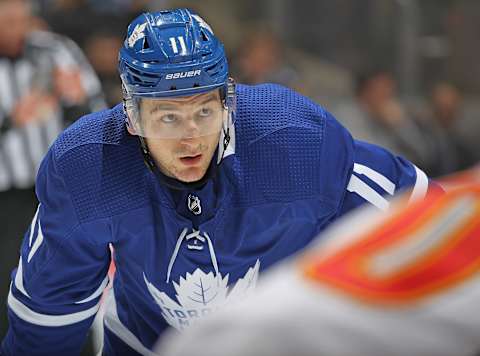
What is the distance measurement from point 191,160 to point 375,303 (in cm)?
112

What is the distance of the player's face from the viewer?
1.86 m

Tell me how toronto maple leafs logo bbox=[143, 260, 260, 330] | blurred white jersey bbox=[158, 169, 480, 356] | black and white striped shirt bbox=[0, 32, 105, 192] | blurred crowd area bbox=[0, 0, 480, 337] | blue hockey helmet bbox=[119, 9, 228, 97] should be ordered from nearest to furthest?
blurred white jersey bbox=[158, 169, 480, 356]
blue hockey helmet bbox=[119, 9, 228, 97]
toronto maple leafs logo bbox=[143, 260, 260, 330]
black and white striped shirt bbox=[0, 32, 105, 192]
blurred crowd area bbox=[0, 0, 480, 337]

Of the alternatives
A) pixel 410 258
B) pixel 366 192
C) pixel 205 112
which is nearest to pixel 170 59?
pixel 205 112

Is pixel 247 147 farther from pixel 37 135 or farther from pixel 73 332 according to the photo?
pixel 37 135

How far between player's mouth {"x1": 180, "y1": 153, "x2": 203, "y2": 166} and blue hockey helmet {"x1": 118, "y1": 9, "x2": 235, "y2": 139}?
0.32ft

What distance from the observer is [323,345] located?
76 cm

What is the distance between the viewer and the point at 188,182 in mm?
1902

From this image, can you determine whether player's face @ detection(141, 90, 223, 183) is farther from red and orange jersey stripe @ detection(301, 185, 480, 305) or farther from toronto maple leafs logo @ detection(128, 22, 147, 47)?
red and orange jersey stripe @ detection(301, 185, 480, 305)

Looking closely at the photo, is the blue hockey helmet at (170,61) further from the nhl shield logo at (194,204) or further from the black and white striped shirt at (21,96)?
the black and white striped shirt at (21,96)

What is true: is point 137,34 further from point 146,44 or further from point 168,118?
point 168,118

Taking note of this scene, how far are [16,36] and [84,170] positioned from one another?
176cm

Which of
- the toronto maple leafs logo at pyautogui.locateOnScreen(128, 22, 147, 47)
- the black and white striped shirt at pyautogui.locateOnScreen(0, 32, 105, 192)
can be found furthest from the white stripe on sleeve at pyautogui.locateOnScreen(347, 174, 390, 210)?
the black and white striped shirt at pyautogui.locateOnScreen(0, 32, 105, 192)

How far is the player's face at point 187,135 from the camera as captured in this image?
186 cm

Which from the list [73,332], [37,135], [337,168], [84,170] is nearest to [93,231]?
[84,170]
